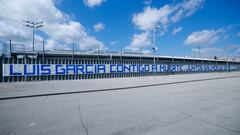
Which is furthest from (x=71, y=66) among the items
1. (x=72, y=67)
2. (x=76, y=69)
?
(x=76, y=69)

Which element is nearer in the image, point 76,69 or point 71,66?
point 71,66

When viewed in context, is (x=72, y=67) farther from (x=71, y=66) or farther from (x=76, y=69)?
(x=76, y=69)

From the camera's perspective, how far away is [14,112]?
510cm

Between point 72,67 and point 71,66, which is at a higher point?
point 71,66

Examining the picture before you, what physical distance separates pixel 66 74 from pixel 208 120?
14.7m

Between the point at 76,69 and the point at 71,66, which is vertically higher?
the point at 71,66

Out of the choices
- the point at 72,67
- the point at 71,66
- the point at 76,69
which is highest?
the point at 71,66

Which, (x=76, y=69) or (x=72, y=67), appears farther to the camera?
(x=76, y=69)

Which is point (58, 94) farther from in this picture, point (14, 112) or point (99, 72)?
point (99, 72)

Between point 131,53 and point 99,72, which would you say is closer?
point 99,72

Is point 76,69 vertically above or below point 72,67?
below

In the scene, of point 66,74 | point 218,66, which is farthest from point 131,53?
Result: point 218,66

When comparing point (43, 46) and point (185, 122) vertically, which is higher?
point (43, 46)

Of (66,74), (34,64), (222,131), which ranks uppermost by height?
(34,64)
